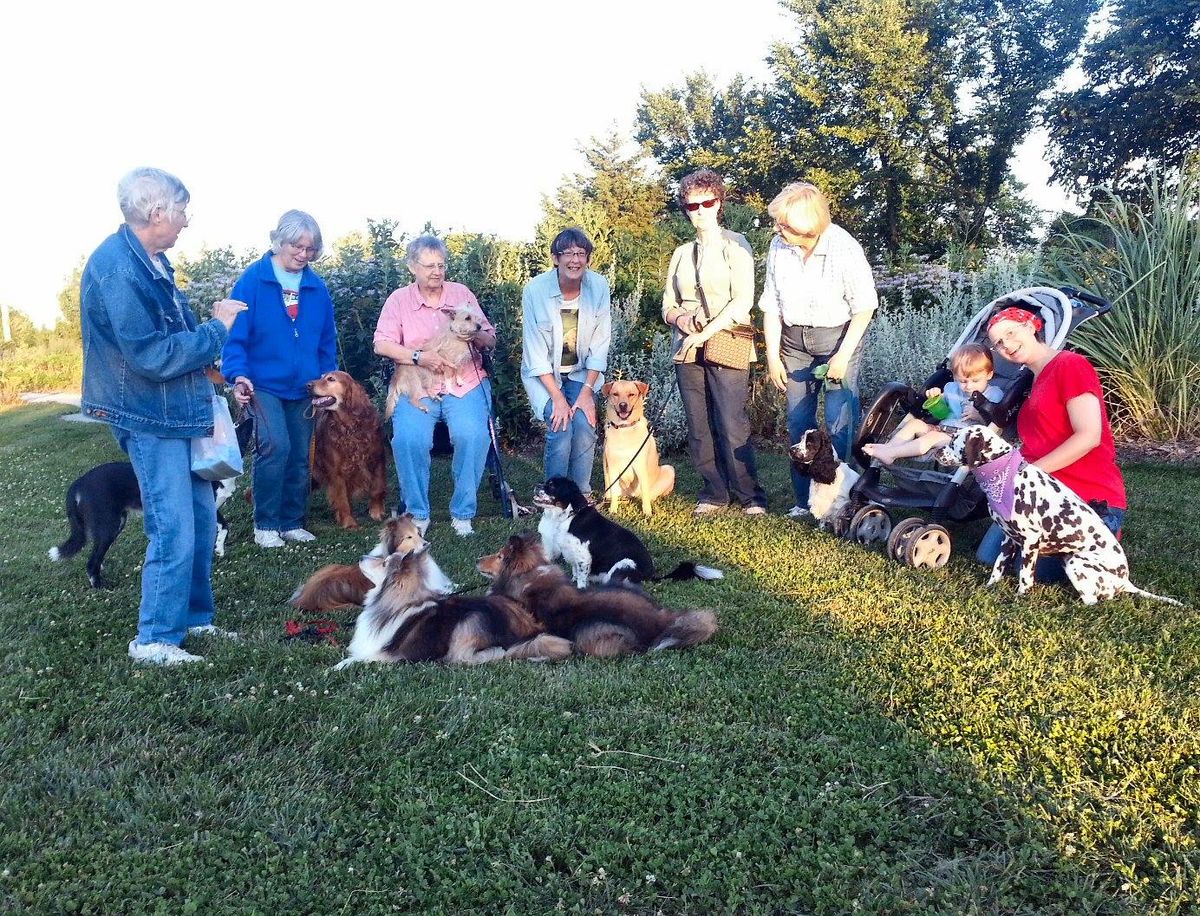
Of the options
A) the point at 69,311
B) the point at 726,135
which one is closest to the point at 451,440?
the point at 69,311

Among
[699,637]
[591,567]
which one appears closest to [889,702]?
[699,637]

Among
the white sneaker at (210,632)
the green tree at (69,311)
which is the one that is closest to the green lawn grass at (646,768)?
the white sneaker at (210,632)

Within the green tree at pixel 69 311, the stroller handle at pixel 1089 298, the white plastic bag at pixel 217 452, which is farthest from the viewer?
the green tree at pixel 69 311

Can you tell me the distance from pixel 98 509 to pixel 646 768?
3.72 meters

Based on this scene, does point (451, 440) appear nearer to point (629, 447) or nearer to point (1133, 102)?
point (629, 447)

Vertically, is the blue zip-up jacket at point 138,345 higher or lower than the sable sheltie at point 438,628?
higher

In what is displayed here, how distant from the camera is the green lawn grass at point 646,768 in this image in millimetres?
2160

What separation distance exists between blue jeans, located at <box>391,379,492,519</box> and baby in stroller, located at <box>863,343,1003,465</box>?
2700 mm

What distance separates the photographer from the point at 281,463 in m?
5.73

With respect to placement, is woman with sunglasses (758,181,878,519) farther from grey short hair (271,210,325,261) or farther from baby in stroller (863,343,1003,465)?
grey short hair (271,210,325,261)

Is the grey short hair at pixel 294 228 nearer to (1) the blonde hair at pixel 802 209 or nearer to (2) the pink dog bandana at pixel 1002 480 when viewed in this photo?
(1) the blonde hair at pixel 802 209

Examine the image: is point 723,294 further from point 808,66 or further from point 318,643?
point 808,66

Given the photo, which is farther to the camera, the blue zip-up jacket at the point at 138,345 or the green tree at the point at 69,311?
the green tree at the point at 69,311

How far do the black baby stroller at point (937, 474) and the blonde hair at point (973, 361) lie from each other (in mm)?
171
